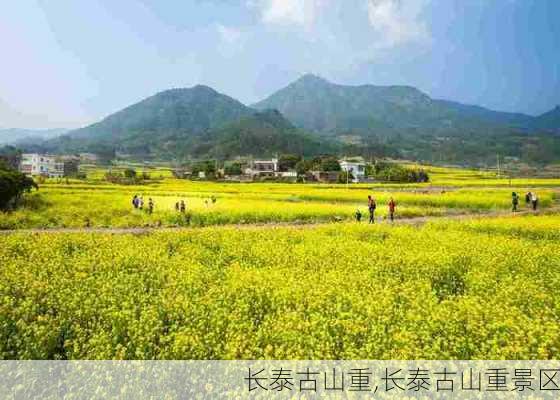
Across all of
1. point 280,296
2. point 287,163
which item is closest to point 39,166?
point 287,163

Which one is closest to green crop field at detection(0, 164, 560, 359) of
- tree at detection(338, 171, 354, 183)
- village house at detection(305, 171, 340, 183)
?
tree at detection(338, 171, 354, 183)

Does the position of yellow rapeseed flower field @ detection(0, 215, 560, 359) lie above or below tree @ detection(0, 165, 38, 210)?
below

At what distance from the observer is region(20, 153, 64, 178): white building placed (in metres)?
111

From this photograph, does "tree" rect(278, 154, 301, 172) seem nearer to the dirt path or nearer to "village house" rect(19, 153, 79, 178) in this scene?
"village house" rect(19, 153, 79, 178)

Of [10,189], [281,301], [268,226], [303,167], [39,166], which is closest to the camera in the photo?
[281,301]

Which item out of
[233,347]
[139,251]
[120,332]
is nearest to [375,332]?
[233,347]

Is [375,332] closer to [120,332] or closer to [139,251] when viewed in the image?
[120,332]

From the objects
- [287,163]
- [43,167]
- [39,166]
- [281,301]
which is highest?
[287,163]

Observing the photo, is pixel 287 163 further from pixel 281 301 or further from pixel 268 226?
pixel 281 301

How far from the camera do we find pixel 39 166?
113 metres

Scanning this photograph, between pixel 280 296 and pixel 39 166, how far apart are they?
391 feet

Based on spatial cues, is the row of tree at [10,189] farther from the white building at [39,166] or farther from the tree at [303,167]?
the white building at [39,166]

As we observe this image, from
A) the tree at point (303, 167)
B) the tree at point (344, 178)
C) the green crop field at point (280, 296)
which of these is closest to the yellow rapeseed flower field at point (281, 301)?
the green crop field at point (280, 296)

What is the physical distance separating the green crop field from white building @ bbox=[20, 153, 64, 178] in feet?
340
